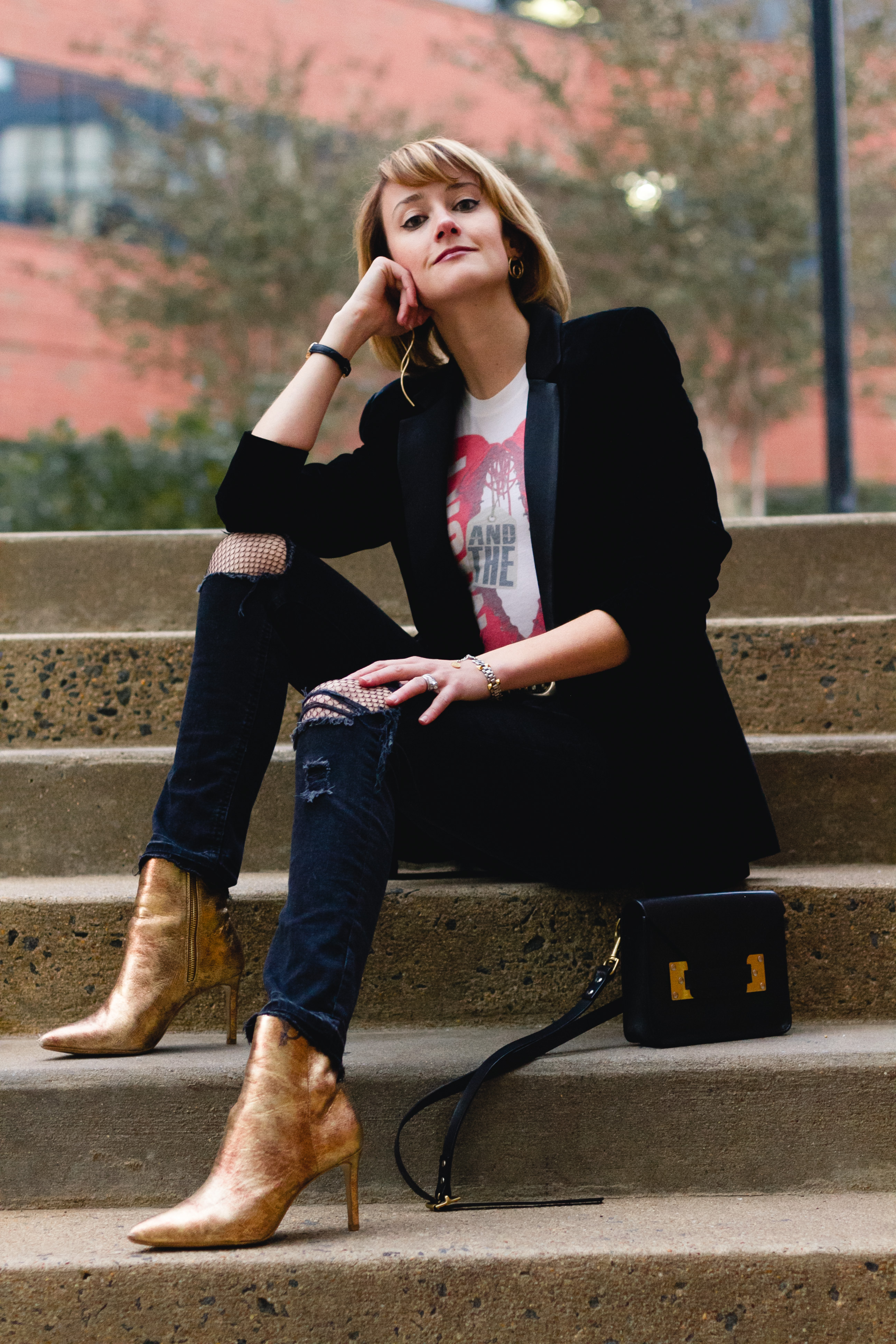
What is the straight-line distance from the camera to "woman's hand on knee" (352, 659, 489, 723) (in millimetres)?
1589

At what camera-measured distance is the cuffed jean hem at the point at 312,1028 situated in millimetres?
1381

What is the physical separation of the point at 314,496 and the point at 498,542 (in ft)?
1.09

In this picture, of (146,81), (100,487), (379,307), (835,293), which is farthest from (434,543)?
(146,81)

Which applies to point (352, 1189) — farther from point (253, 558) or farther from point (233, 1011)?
point (253, 558)

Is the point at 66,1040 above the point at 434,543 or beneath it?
beneath

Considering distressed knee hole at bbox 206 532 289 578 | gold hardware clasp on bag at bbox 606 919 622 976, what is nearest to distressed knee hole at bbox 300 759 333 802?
distressed knee hole at bbox 206 532 289 578

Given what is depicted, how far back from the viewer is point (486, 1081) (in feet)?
5.20

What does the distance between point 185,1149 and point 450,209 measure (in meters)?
1.52

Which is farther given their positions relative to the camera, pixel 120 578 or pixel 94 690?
pixel 120 578

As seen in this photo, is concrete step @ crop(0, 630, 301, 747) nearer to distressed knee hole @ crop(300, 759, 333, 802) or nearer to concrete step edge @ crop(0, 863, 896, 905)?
concrete step edge @ crop(0, 863, 896, 905)

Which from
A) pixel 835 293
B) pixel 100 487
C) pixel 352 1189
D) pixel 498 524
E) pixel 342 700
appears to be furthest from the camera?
pixel 100 487

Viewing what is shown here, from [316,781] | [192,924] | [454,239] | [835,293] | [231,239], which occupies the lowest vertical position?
[192,924]

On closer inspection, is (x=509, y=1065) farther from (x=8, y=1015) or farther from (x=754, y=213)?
(x=754, y=213)

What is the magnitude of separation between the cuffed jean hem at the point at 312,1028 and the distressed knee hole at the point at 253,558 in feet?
2.18
